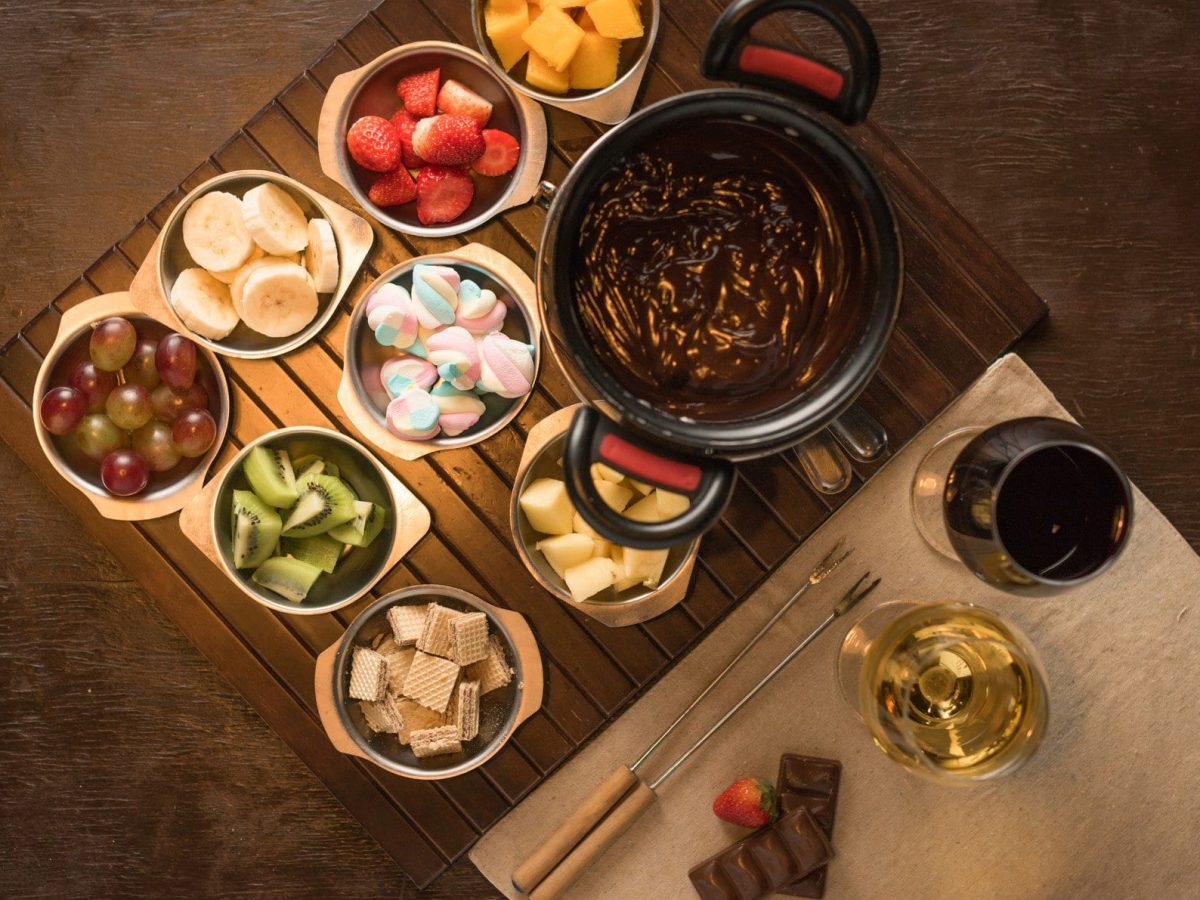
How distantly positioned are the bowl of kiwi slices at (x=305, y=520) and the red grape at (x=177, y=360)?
0.14m

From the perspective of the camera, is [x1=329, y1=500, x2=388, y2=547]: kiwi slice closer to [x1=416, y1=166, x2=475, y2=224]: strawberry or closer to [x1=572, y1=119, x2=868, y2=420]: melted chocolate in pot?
[x1=416, y1=166, x2=475, y2=224]: strawberry

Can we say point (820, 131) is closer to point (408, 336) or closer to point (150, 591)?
point (408, 336)

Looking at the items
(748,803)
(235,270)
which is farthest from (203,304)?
(748,803)

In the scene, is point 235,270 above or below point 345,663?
above

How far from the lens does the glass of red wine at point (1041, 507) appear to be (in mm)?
1242

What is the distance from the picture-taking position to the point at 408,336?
4.70 ft

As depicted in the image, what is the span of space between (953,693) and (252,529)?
102cm

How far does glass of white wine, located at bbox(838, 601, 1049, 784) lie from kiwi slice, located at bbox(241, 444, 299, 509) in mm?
865

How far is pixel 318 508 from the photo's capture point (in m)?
1.45

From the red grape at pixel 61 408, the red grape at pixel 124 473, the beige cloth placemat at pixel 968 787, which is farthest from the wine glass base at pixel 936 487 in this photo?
the red grape at pixel 61 408

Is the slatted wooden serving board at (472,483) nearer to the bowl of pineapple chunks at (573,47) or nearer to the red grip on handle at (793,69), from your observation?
the bowl of pineapple chunks at (573,47)

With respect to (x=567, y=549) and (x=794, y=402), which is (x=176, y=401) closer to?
(x=567, y=549)

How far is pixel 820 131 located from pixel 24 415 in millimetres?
1222

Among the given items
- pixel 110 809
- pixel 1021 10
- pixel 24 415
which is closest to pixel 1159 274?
pixel 1021 10
